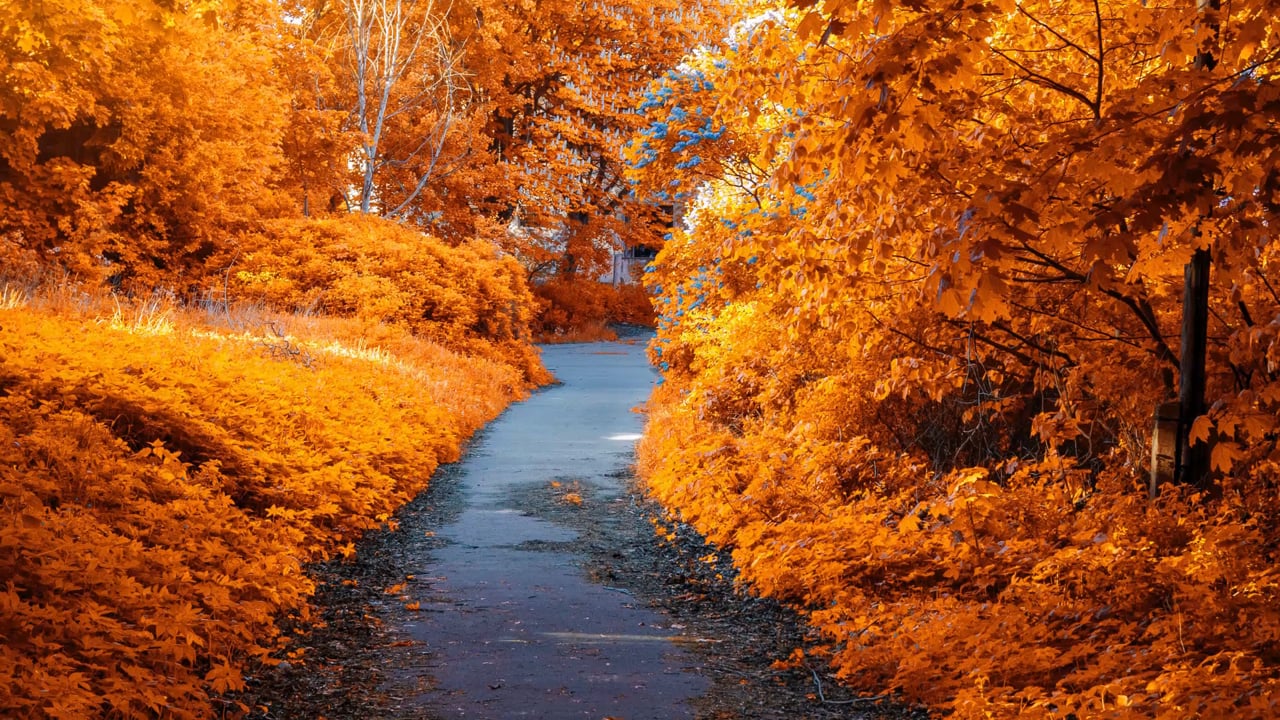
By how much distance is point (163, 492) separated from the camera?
6984mm

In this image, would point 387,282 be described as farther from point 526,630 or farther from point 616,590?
point 526,630

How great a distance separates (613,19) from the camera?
126 ft

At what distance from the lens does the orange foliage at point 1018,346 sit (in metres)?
4.39

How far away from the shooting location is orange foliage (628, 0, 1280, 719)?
4.39 m

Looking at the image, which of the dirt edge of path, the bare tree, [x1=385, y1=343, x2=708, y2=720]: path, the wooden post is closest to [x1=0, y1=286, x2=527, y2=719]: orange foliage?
the dirt edge of path

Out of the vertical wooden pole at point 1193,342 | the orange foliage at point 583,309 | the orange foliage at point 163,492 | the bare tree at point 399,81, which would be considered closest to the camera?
the orange foliage at point 163,492

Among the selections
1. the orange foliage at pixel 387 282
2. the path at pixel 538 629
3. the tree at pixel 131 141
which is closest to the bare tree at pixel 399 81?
the orange foliage at pixel 387 282

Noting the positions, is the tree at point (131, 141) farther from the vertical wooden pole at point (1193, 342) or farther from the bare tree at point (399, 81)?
the vertical wooden pole at point (1193, 342)

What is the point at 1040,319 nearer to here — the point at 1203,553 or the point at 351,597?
the point at 1203,553

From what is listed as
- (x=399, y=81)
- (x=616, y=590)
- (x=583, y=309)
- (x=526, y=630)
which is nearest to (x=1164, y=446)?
(x=616, y=590)

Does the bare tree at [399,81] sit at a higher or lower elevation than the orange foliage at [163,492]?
higher

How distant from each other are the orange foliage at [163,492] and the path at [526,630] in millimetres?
818

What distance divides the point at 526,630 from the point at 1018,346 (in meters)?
3.56

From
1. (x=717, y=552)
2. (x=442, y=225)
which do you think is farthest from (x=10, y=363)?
(x=442, y=225)
